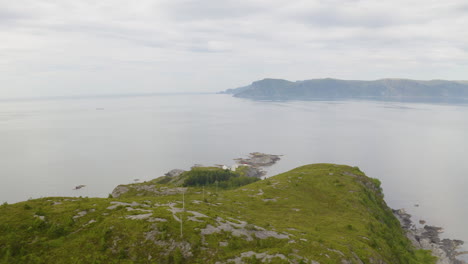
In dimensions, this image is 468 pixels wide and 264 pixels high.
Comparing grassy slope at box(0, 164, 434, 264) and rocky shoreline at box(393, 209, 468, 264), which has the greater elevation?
grassy slope at box(0, 164, 434, 264)

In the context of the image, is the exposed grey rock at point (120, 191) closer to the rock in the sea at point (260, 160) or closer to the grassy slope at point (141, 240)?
the grassy slope at point (141, 240)

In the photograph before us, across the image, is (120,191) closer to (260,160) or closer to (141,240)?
(141,240)

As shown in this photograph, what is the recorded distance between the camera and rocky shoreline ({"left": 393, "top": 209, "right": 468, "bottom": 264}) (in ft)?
177

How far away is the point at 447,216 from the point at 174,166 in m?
124

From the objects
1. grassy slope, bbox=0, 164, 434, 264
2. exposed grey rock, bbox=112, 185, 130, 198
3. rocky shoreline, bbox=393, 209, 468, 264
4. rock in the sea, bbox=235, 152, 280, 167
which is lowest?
rock in the sea, bbox=235, 152, 280, 167

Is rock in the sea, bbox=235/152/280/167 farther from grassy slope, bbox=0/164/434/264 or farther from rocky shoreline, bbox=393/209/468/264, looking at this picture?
grassy slope, bbox=0/164/434/264

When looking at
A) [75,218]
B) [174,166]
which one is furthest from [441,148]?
[75,218]

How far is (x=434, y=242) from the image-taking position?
208 feet

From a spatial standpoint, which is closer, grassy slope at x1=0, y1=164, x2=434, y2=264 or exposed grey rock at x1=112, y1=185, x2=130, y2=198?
grassy slope at x1=0, y1=164, x2=434, y2=264

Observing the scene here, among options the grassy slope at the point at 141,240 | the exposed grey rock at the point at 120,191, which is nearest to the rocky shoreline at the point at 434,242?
the grassy slope at the point at 141,240

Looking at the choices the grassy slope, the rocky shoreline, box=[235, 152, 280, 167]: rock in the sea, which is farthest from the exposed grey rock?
box=[235, 152, 280, 167]: rock in the sea

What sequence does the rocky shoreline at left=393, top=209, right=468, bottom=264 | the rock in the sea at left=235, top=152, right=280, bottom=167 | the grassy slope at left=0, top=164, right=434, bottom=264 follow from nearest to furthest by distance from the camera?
the grassy slope at left=0, top=164, right=434, bottom=264, the rocky shoreline at left=393, top=209, right=468, bottom=264, the rock in the sea at left=235, top=152, right=280, bottom=167

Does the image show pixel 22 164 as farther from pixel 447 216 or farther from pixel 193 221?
pixel 447 216

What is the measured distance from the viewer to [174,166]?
497 ft
